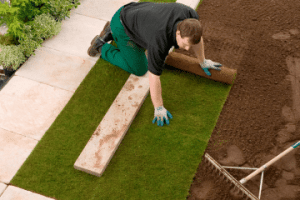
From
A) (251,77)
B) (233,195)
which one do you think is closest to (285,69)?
(251,77)

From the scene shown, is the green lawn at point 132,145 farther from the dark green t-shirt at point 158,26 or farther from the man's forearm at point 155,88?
the dark green t-shirt at point 158,26

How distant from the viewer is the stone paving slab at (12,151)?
2.82 m

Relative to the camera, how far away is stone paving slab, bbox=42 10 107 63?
3.74 metres

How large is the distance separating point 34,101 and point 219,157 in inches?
91.8

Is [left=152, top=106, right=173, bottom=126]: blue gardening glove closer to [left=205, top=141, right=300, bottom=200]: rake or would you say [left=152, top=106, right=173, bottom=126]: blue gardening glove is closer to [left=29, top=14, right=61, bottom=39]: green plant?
[left=205, top=141, right=300, bottom=200]: rake

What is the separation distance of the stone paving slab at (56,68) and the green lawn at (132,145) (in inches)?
6.0

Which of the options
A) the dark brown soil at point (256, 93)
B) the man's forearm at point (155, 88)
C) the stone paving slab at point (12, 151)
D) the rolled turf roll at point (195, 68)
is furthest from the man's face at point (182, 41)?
the stone paving slab at point (12, 151)

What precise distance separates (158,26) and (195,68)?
1090 mm

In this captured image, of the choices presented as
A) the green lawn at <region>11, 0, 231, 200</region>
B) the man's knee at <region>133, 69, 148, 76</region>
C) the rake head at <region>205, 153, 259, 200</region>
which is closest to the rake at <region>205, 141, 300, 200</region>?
the rake head at <region>205, 153, 259, 200</region>

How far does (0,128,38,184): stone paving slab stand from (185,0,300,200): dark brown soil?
1.88 metres

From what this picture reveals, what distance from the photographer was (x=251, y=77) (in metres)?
3.45

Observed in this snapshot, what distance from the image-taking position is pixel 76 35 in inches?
153

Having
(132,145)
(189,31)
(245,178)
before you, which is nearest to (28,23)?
(132,145)

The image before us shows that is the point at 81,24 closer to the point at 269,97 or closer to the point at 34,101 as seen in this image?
the point at 34,101
